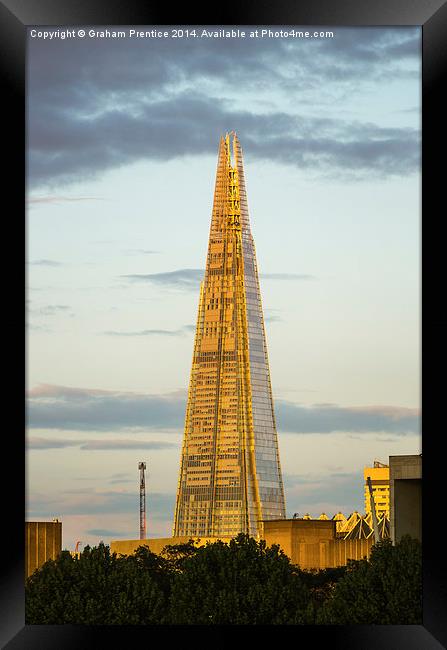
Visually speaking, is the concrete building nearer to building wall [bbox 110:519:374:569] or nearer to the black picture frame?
the black picture frame

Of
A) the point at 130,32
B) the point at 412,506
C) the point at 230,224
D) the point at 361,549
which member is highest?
the point at 230,224

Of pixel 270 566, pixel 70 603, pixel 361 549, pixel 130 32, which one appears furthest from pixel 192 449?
pixel 130 32

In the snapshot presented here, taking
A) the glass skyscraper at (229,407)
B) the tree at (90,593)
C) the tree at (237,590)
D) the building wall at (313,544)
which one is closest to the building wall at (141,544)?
the building wall at (313,544)

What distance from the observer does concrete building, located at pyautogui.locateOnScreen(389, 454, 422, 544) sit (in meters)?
49.2

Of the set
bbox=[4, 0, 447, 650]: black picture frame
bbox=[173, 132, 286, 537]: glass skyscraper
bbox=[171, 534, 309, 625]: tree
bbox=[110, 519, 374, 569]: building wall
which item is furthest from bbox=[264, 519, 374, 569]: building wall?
bbox=[4, 0, 447, 650]: black picture frame

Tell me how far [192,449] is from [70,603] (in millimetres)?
63348

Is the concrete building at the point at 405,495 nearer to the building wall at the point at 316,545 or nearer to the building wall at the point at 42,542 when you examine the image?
the building wall at the point at 42,542

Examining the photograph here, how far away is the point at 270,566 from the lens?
56.3 m

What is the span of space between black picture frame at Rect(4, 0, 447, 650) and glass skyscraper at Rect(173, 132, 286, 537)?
88595mm

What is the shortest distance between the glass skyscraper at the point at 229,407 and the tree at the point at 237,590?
50241 millimetres
